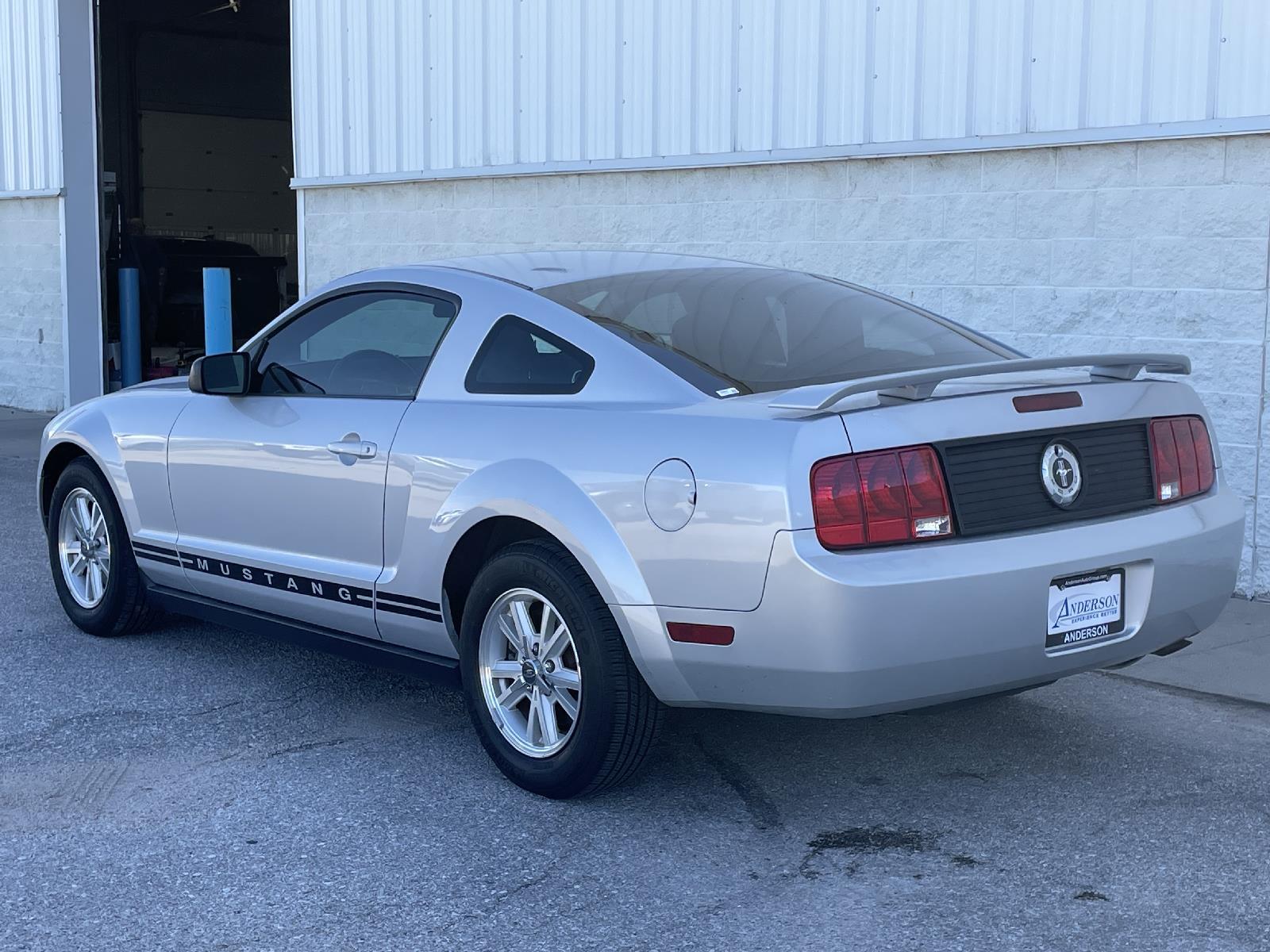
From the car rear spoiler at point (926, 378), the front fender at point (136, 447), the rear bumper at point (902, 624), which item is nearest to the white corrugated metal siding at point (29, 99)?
the front fender at point (136, 447)

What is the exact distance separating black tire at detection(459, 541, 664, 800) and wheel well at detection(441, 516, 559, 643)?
0.28 ft

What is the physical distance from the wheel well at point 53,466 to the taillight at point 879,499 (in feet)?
11.9

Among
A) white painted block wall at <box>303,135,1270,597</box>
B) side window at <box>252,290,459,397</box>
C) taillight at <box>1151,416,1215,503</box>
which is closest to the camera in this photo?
taillight at <box>1151,416,1215,503</box>

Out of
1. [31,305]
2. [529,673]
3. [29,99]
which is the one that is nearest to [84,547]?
[529,673]

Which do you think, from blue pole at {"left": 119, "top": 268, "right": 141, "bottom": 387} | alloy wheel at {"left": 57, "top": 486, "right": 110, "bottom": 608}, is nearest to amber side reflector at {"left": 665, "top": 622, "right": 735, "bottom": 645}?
alloy wheel at {"left": 57, "top": 486, "right": 110, "bottom": 608}

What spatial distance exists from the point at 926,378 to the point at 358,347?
221 centimetres

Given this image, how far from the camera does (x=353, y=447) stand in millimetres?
5008

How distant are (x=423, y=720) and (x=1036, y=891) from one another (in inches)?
89.3

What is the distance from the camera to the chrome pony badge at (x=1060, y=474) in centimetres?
413

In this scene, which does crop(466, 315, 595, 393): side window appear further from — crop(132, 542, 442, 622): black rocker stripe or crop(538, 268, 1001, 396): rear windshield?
crop(132, 542, 442, 622): black rocker stripe

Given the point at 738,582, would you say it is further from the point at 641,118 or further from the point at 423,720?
the point at 641,118

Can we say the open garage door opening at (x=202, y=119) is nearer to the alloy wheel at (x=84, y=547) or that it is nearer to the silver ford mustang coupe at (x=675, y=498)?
the alloy wheel at (x=84, y=547)

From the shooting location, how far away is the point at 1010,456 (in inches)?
161

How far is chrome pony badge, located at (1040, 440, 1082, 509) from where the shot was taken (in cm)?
413
